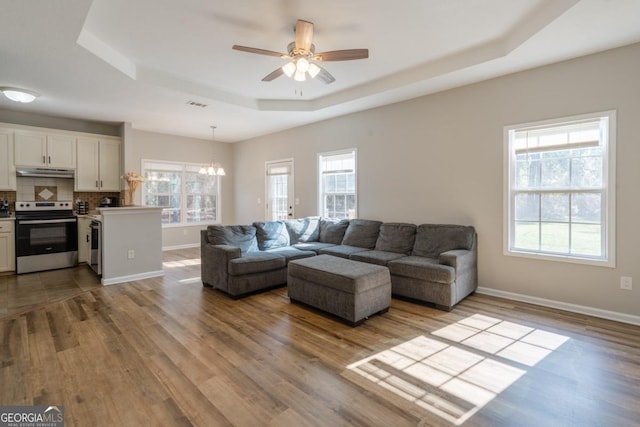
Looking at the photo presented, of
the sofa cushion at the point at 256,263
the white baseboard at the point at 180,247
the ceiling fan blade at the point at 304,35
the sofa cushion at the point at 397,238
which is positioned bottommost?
the white baseboard at the point at 180,247

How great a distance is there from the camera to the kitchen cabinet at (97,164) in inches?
229

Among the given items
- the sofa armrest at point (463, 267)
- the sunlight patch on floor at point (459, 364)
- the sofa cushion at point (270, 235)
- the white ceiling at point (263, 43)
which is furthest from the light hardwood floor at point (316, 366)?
the white ceiling at point (263, 43)

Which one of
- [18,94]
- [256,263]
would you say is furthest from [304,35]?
[18,94]

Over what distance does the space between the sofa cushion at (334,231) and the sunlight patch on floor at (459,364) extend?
2508 mm

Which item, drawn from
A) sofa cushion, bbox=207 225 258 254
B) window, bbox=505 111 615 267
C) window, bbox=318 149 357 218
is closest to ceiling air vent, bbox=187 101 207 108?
sofa cushion, bbox=207 225 258 254

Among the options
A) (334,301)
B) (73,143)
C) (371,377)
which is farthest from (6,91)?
(371,377)

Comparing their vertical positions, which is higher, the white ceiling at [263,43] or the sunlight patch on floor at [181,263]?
the white ceiling at [263,43]

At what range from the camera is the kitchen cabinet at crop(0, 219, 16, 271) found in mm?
4996

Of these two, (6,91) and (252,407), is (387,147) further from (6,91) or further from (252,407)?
(6,91)

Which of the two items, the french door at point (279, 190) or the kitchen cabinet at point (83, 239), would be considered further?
the french door at point (279, 190)

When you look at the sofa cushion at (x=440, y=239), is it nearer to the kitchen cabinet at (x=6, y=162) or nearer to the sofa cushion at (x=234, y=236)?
the sofa cushion at (x=234, y=236)

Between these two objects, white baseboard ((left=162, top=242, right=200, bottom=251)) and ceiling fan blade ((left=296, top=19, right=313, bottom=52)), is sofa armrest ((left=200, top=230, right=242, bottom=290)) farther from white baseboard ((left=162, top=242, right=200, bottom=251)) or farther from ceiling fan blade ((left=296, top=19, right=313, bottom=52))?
white baseboard ((left=162, top=242, right=200, bottom=251))

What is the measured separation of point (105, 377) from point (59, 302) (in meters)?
2.27

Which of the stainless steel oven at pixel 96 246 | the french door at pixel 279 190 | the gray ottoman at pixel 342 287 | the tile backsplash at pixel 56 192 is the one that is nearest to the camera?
the gray ottoman at pixel 342 287
